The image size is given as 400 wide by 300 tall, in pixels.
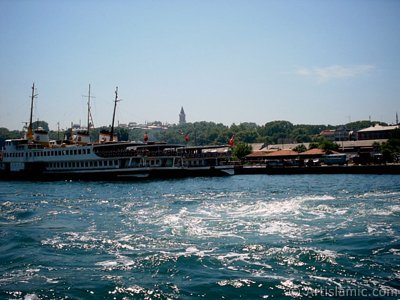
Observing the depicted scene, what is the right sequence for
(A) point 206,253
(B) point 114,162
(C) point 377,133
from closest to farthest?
(A) point 206,253, (B) point 114,162, (C) point 377,133

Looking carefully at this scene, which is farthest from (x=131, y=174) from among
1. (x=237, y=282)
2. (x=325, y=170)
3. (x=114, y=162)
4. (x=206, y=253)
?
(x=237, y=282)

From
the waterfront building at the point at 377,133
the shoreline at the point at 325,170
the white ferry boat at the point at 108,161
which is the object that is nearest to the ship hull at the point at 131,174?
the white ferry boat at the point at 108,161

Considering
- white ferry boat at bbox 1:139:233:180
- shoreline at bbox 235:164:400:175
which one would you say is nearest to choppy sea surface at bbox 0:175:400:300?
white ferry boat at bbox 1:139:233:180

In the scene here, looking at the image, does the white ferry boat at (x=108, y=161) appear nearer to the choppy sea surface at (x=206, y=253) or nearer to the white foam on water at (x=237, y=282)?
the choppy sea surface at (x=206, y=253)

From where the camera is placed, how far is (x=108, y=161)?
58750 millimetres

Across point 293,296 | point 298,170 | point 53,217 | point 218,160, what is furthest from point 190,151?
point 293,296

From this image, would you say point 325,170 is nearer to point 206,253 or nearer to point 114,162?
point 114,162

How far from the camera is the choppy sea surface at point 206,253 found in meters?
10.5

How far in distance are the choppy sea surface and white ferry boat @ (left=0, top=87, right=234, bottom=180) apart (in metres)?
32.5

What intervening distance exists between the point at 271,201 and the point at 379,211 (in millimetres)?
8026

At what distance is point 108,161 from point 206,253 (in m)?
47.2

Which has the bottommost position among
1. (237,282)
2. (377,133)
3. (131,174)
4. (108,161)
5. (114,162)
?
(131,174)

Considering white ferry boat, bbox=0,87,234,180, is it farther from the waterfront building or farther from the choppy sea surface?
the waterfront building

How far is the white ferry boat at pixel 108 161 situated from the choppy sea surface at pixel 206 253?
32.5 meters
